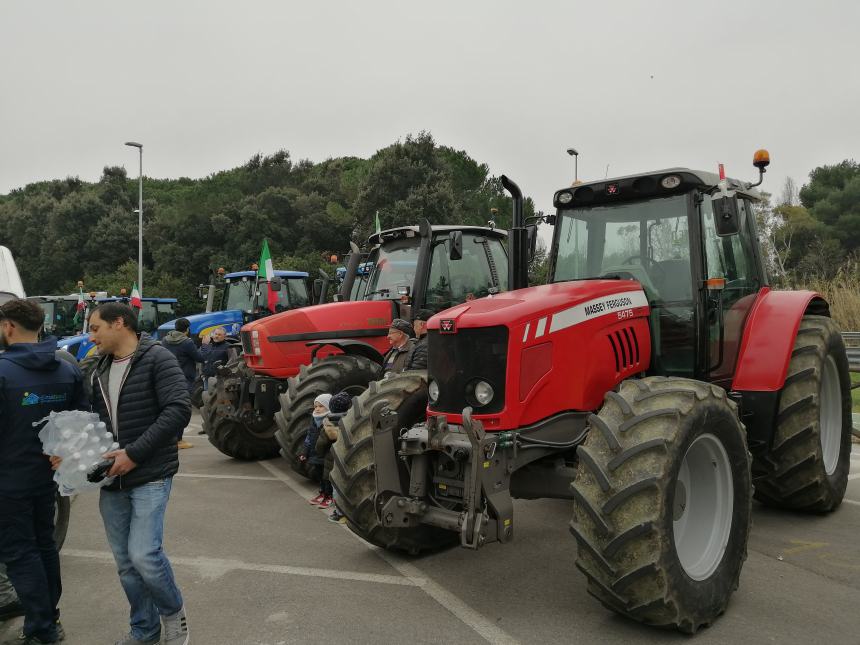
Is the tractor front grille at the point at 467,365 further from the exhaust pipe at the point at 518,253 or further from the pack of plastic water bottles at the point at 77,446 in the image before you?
the pack of plastic water bottles at the point at 77,446

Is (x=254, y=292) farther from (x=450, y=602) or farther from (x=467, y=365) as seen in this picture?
(x=450, y=602)

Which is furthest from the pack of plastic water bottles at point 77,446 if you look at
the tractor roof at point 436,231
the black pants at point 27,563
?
the tractor roof at point 436,231

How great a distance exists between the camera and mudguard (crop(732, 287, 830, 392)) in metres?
5.15

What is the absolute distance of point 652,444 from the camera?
359 cm

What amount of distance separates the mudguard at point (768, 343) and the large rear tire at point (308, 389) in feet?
10.9

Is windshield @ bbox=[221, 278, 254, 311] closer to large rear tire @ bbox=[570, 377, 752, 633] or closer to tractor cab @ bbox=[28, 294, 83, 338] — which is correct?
tractor cab @ bbox=[28, 294, 83, 338]

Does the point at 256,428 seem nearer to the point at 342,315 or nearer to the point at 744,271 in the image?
the point at 342,315

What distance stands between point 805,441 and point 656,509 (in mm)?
2456

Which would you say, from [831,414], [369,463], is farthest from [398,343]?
[831,414]

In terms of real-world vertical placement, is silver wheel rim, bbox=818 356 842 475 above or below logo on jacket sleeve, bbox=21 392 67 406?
below

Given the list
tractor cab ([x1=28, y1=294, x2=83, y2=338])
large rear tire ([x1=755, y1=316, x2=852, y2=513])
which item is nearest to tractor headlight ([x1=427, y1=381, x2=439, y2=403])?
large rear tire ([x1=755, y1=316, x2=852, y2=513])

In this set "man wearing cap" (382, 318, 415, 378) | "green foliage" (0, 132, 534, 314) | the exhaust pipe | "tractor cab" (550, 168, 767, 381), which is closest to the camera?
"tractor cab" (550, 168, 767, 381)

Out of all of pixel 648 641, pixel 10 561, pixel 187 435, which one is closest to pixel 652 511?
pixel 648 641

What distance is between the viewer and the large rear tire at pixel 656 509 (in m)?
3.50
